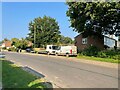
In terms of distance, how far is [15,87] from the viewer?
36.3 feet

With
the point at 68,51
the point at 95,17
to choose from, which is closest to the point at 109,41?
the point at 68,51

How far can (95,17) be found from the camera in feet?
122

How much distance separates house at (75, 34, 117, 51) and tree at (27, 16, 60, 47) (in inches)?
1476

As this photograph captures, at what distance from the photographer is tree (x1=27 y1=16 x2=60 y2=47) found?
98.9 meters

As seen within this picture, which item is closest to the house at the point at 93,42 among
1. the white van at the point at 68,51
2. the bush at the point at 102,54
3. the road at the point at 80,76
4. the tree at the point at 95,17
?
the white van at the point at 68,51

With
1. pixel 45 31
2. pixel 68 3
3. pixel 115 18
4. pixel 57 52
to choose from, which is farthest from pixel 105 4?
pixel 45 31

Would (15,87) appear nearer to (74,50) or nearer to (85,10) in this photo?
(85,10)

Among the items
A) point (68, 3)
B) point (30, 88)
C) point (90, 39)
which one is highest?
point (68, 3)

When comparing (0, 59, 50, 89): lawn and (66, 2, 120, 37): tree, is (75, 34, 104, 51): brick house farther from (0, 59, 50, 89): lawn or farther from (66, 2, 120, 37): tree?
(0, 59, 50, 89): lawn

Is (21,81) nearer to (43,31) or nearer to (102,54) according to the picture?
(102,54)

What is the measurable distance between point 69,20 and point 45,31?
55.7 meters

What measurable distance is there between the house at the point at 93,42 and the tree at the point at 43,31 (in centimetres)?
3750

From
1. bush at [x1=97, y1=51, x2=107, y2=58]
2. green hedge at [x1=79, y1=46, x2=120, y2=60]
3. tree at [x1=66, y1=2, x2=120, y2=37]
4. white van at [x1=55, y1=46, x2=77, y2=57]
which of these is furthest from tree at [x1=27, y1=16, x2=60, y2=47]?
bush at [x1=97, y1=51, x2=107, y2=58]

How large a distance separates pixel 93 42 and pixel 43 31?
45.6m
